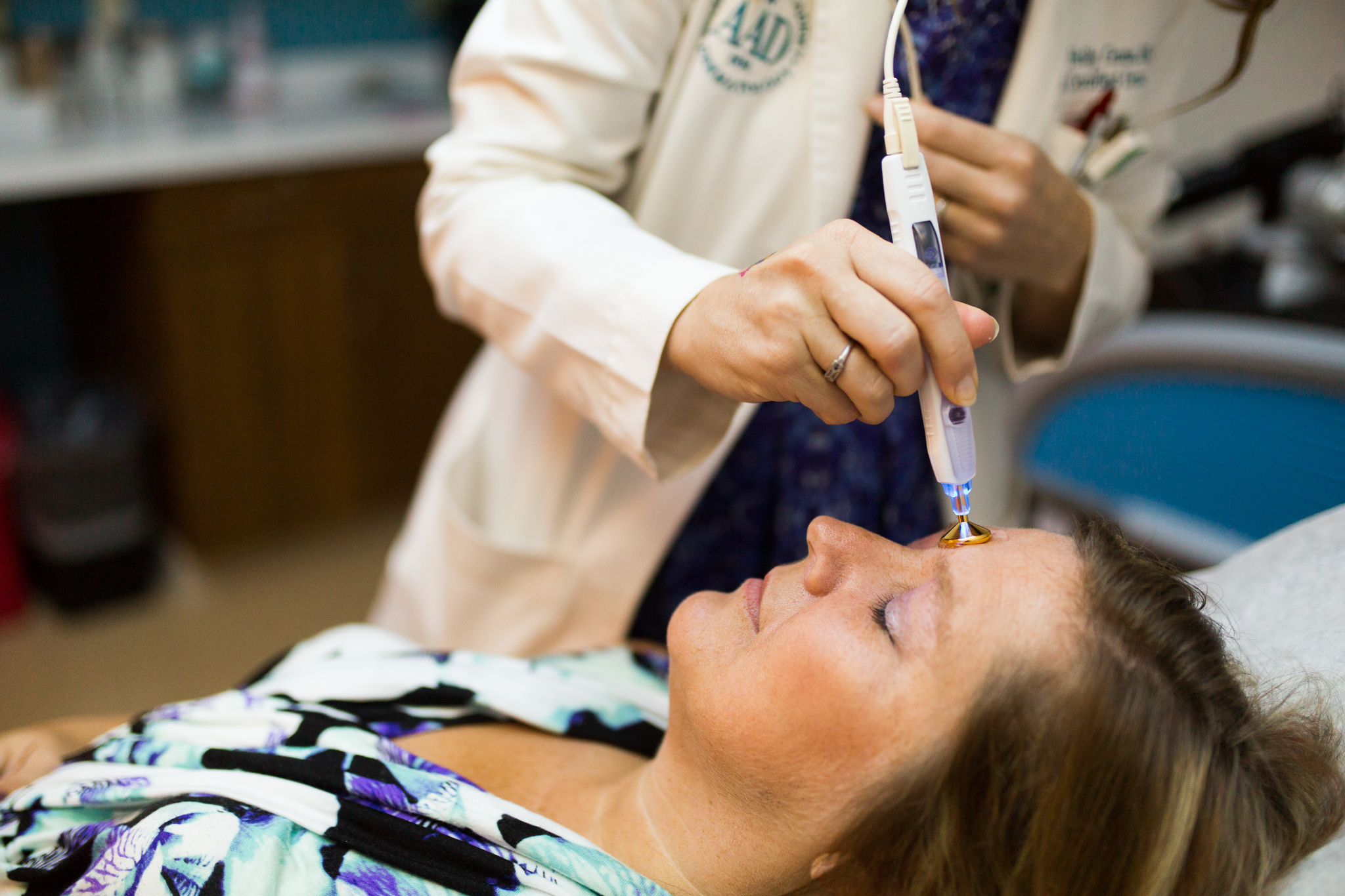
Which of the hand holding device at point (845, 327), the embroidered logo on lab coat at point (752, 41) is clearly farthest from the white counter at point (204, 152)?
the hand holding device at point (845, 327)

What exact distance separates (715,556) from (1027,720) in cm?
51

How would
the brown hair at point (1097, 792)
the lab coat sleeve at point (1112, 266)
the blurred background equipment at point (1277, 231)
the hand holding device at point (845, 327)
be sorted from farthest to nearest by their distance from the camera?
the blurred background equipment at point (1277, 231) → the lab coat sleeve at point (1112, 266) → the brown hair at point (1097, 792) → the hand holding device at point (845, 327)

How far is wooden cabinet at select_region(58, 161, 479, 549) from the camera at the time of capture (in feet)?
8.27

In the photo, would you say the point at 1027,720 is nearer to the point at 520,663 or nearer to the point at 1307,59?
the point at 520,663

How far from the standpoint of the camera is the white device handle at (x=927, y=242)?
77 centimetres

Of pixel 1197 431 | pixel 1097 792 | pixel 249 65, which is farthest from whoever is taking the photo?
pixel 249 65

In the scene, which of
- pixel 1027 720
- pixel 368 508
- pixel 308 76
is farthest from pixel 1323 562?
pixel 308 76

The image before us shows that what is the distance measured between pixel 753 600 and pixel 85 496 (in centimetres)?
220

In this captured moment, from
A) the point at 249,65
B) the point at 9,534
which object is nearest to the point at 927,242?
the point at 9,534

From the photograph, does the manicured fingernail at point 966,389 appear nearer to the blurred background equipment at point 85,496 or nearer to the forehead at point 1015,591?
the forehead at point 1015,591

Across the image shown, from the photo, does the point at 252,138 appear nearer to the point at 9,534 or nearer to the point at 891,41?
the point at 9,534

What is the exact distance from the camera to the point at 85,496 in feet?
8.17

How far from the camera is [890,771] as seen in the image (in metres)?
0.84

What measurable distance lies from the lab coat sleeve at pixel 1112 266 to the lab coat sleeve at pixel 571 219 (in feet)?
1.49
